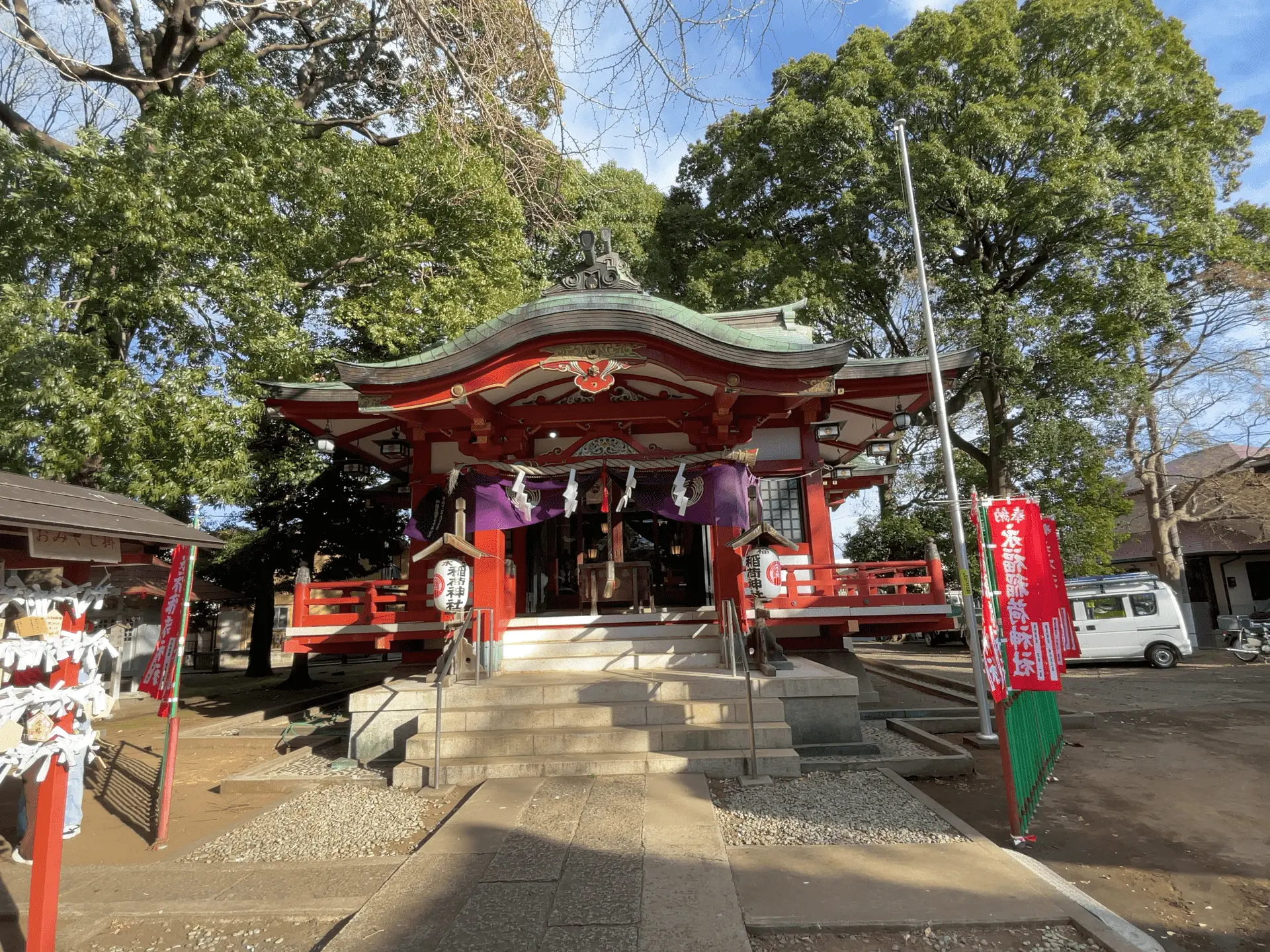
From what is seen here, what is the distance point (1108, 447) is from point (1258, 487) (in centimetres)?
549

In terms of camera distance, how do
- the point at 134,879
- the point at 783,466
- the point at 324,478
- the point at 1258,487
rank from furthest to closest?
the point at 1258,487
the point at 324,478
the point at 783,466
the point at 134,879

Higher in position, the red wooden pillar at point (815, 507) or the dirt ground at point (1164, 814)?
the red wooden pillar at point (815, 507)

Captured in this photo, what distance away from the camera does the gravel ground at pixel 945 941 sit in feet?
11.3

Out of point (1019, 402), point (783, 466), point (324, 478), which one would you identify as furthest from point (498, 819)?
point (1019, 402)

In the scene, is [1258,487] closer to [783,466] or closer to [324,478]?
[783,466]

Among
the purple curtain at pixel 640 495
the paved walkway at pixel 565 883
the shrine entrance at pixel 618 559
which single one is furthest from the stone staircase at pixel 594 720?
the shrine entrance at pixel 618 559

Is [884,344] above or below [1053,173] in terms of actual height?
below

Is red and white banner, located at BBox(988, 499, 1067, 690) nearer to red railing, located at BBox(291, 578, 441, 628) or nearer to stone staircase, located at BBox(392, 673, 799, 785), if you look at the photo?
stone staircase, located at BBox(392, 673, 799, 785)

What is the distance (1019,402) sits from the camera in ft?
55.2

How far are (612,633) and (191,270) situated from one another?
8370 mm

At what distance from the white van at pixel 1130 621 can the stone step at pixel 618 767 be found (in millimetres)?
14082

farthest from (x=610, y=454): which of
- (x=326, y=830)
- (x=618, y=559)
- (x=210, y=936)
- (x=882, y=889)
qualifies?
(x=210, y=936)

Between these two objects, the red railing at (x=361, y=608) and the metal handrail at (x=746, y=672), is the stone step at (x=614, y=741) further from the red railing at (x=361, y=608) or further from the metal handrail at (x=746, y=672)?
the red railing at (x=361, y=608)

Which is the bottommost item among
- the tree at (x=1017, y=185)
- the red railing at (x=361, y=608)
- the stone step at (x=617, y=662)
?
the stone step at (x=617, y=662)
